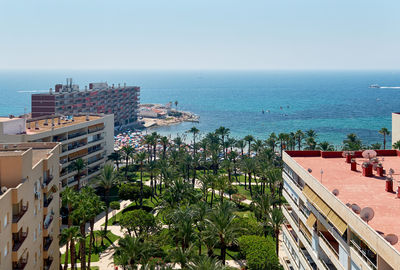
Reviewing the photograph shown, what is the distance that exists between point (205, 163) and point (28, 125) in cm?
3669

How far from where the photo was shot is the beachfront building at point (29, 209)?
24.1 metres

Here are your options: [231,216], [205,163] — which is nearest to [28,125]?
[205,163]

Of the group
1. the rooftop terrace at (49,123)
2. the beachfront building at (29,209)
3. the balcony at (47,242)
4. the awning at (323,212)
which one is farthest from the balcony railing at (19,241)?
the rooftop terrace at (49,123)

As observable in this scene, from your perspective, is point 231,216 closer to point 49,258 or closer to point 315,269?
point 315,269

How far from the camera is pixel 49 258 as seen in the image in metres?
33.0

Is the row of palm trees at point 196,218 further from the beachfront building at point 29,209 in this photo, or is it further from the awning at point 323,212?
the awning at point 323,212

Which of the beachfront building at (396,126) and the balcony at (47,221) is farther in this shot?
the beachfront building at (396,126)

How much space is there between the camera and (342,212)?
23.3 m

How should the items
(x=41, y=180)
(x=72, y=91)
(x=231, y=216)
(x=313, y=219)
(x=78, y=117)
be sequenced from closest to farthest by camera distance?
(x=313, y=219), (x=41, y=180), (x=231, y=216), (x=78, y=117), (x=72, y=91)

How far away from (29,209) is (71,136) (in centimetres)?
4132

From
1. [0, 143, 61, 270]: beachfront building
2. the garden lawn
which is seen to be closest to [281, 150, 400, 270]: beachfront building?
[0, 143, 61, 270]: beachfront building

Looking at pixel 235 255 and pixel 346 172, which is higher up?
pixel 346 172

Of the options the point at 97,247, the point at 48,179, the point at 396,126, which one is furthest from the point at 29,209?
the point at 396,126

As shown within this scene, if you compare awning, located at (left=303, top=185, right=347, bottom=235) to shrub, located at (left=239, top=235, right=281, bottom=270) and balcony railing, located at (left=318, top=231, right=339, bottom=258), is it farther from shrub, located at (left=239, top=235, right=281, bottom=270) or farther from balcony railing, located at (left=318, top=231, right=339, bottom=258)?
shrub, located at (left=239, top=235, right=281, bottom=270)
